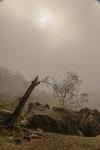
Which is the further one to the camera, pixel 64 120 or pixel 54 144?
pixel 64 120

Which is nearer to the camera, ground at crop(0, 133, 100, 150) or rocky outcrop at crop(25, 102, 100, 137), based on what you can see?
ground at crop(0, 133, 100, 150)

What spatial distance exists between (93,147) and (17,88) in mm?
149642

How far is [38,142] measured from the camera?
25.7 metres

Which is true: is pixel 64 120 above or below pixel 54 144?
above

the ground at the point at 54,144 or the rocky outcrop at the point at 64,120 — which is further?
the rocky outcrop at the point at 64,120

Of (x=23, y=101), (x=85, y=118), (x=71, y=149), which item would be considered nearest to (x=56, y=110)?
(x=85, y=118)

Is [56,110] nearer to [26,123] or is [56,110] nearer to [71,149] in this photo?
[26,123]

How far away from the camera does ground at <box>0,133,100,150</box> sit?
79.0 ft

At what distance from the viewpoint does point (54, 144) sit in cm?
2508

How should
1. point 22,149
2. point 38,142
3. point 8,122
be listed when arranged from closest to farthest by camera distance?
1. point 22,149
2. point 38,142
3. point 8,122

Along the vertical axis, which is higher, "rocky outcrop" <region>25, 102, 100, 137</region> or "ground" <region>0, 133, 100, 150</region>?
"rocky outcrop" <region>25, 102, 100, 137</region>

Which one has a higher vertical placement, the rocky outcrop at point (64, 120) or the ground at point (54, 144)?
the rocky outcrop at point (64, 120)

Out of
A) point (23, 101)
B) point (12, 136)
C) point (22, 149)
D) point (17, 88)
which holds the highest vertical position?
point (17, 88)

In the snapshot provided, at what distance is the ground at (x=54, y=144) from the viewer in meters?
24.1
